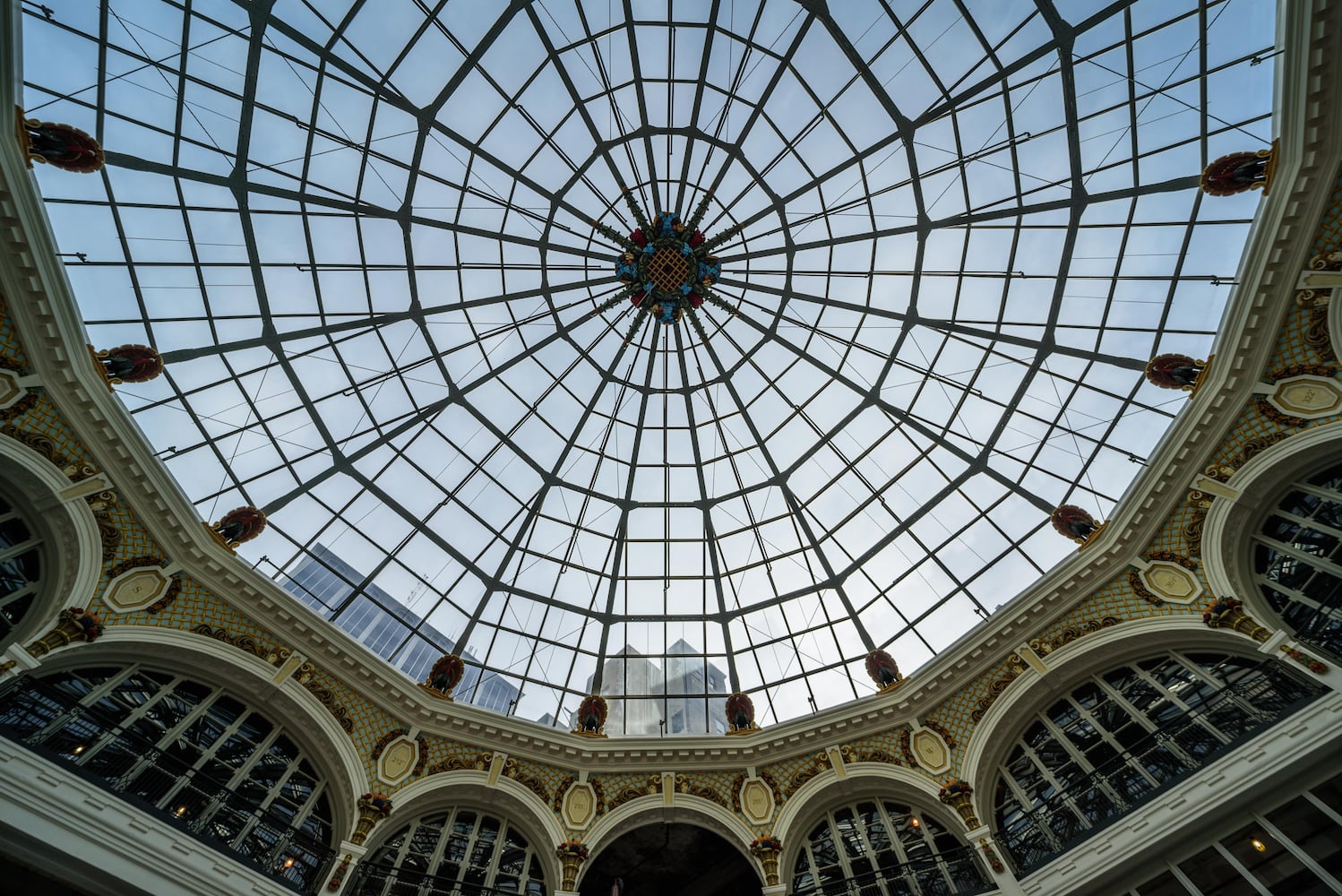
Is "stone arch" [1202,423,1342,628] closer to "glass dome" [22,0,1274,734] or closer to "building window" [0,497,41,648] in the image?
"glass dome" [22,0,1274,734]

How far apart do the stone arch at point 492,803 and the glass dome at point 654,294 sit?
2.66 m

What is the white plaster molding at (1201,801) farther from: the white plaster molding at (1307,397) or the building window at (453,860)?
the building window at (453,860)

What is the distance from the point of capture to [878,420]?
22094mm

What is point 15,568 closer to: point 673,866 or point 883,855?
point 673,866

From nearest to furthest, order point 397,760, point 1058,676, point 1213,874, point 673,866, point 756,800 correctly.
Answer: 1. point 1213,874
2. point 1058,676
3. point 397,760
4. point 756,800
5. point 673,866

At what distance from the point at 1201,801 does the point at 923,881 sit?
22.1 ft

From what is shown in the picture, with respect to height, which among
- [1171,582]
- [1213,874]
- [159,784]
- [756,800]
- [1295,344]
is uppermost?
[1295,344]

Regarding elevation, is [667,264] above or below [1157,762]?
above

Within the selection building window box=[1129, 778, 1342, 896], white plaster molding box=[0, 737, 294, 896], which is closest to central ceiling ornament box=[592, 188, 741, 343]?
white plaster molding box=[0, 737, 294, 896]

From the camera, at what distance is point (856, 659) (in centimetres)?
2242

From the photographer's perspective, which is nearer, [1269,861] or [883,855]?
[1269,861]

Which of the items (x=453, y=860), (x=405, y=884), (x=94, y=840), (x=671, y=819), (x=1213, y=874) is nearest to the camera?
(x=94, y=840)

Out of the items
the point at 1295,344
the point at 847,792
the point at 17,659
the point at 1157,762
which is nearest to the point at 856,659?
the point at 847,792

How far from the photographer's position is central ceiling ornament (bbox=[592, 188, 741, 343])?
20109 millimetres
